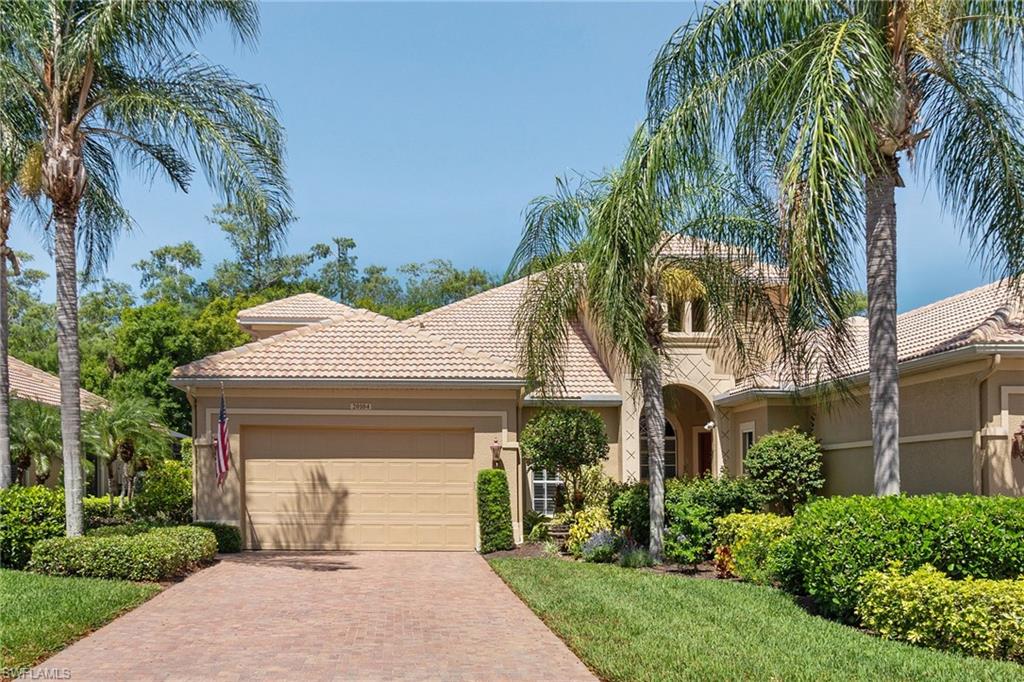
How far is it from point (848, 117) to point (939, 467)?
276 inches

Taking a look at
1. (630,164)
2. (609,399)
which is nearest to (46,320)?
(609,399)

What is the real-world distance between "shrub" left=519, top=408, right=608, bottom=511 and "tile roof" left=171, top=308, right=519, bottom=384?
132 centimetres

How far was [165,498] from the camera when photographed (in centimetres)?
2005

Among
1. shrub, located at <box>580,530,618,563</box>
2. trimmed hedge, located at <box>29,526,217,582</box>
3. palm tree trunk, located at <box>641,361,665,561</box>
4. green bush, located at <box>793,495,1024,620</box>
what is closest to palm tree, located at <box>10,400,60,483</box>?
trimmed hedge, located at <box>29,526,217,582</box>

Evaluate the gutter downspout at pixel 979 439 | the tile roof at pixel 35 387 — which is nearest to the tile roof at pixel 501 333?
the gutter downspout at pixel 979 439

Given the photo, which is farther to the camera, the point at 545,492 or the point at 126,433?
the point at 126,433

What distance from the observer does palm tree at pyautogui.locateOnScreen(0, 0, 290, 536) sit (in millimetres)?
12891

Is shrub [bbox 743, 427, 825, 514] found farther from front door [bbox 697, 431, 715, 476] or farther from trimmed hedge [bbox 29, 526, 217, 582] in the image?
trimmed hedge [bbox 29, 526, 217, 582]

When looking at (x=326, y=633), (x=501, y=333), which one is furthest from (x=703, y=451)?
(x=326, y=633)

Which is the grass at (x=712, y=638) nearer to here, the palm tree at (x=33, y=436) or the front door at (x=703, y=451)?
the front door at (x=703, y=451)

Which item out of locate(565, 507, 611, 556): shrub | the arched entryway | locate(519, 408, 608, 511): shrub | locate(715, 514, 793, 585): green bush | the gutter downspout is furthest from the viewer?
the arched entryway

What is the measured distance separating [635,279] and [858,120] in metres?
4.52

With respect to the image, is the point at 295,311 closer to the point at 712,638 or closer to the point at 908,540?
the point at 712,638

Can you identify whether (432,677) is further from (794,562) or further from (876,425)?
(876,425)
